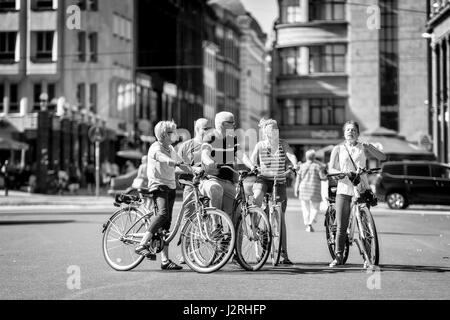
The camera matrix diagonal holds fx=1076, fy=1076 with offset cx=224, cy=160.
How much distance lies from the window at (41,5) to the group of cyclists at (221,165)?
51.8m

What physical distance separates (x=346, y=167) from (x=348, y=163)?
2.2 inches

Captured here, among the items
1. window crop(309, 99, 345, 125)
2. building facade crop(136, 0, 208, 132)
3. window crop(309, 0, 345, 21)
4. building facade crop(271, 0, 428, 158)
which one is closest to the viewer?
building facade crop(271, 0, 428, 158)

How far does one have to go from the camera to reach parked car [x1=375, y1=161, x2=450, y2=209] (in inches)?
1388

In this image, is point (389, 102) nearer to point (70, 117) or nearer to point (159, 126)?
point (70, 117)

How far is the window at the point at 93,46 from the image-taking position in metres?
68.2

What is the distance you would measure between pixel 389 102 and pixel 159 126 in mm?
63549

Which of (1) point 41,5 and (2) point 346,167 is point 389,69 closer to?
(1) point 41,5

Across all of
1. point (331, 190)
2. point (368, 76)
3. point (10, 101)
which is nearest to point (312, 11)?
point (368, 76)

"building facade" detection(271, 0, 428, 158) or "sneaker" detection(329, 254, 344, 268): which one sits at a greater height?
"building facade" detection(271, 0, 428, 158)

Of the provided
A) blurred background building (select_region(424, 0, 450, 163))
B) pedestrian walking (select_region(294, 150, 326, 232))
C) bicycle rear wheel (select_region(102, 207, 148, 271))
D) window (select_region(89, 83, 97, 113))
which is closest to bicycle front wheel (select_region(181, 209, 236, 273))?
bicycle rear wheel (select_region(102, 207, 148, 271))

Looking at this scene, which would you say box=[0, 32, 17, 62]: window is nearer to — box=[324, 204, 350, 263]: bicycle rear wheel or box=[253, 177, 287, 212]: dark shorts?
box=[253, 177, 287, 212]: dark shorts

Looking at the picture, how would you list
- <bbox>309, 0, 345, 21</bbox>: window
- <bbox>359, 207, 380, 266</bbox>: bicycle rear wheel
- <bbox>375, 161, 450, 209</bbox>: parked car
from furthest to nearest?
<bbox>309, 0, 345, 21</bbox>: window, <bbox>375, 161, 450, 209</bbox>: parked car, <bbox>359, 207, 380, 266</bbox>: bicycle rear wheel

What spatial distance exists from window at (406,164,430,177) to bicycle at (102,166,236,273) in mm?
23805

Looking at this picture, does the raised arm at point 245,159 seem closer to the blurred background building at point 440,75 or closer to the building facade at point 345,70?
the blurred background building at point 440,75
